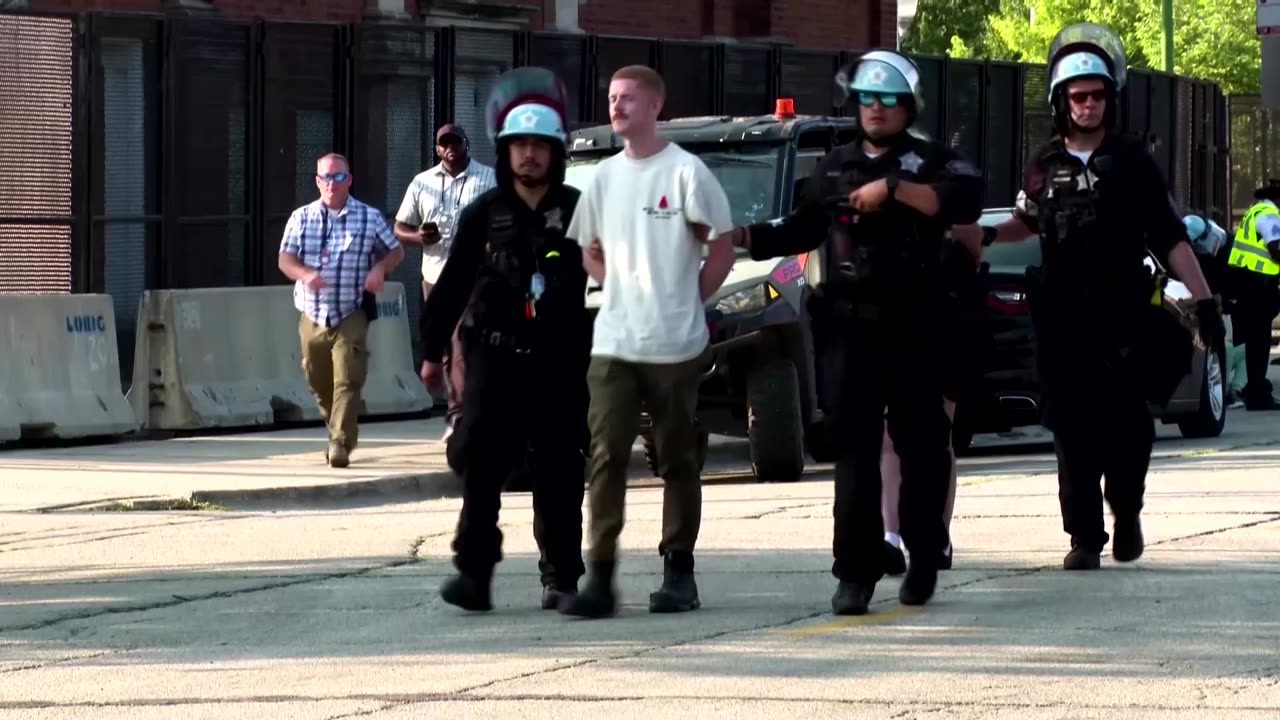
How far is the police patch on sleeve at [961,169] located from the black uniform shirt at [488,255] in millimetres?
1271

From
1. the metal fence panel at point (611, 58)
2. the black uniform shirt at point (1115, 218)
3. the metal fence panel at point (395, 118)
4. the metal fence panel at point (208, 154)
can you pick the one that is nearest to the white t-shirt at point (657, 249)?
the black uniform shirt at point (1115, 218)

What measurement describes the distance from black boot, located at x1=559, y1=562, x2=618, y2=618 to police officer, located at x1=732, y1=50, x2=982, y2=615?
0.75m

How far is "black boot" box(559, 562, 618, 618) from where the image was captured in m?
8.94

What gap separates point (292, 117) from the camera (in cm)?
2020

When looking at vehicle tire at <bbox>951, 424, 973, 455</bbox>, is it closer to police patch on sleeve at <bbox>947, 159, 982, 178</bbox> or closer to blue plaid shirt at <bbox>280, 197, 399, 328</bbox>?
police patch on sleeve at <bbox>947, 159, 982, 178</bbox>

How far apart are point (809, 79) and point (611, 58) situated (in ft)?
9.75

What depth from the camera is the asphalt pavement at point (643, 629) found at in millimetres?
7375

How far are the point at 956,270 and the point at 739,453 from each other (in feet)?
27.5

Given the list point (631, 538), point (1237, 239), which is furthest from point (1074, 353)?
point (1237, 239)

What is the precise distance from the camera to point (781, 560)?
10.6 meters

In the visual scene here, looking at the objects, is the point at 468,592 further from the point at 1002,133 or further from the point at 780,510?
the point at 1002,133

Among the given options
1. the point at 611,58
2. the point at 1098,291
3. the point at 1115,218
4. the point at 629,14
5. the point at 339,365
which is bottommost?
the point at 339,365

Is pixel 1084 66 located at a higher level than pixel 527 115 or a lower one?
higher

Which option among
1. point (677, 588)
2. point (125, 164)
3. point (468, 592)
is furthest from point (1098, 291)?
point (125, 164)
